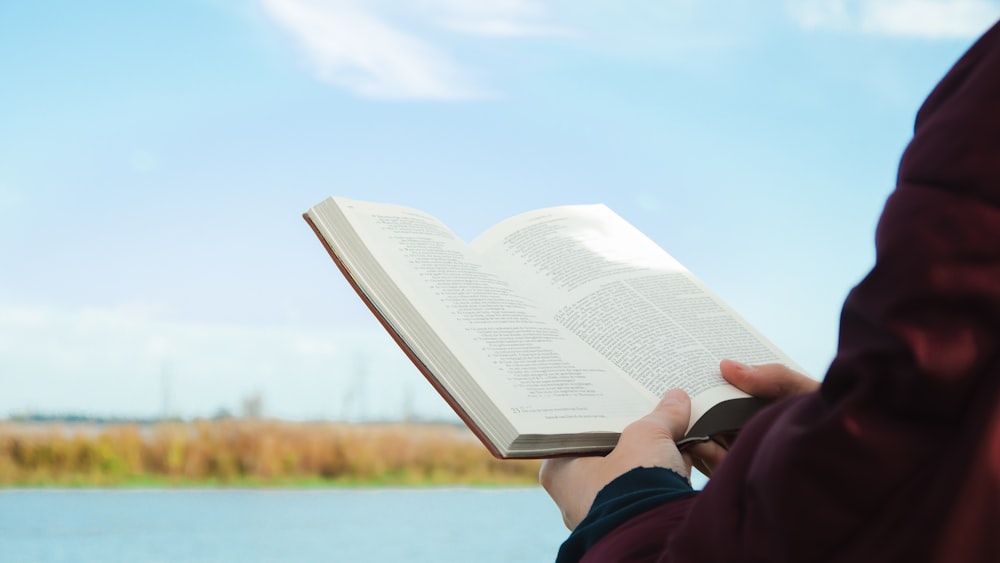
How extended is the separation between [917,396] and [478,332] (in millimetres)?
607

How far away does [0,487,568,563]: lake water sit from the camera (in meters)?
3.52

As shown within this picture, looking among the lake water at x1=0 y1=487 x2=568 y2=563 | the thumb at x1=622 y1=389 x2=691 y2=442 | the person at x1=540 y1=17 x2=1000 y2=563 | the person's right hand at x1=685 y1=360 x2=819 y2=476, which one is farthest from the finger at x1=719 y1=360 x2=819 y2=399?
the lake water at x1=0 y1=487 x2=568 y2=563

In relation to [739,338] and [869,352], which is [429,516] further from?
[869,352]

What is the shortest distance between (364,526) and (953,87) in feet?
13.1

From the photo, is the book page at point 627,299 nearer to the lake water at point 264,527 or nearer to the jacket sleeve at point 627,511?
the jacket sleeve at point 627,511

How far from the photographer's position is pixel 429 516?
4430 mm

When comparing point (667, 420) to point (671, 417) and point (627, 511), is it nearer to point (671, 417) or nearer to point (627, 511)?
point (671, 417)

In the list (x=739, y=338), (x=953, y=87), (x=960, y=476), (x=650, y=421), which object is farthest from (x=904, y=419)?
(x=739, y=338)

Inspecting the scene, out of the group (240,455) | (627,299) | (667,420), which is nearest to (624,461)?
(667,420)

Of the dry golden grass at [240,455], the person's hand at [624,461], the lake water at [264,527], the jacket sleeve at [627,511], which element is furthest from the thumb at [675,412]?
the dry golden grass at [240,455]

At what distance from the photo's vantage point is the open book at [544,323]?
0.86 metres

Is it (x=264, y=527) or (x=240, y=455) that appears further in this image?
(x=240, y=455)

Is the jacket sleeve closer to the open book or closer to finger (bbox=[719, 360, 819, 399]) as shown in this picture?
the open book

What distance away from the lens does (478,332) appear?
0.93m
